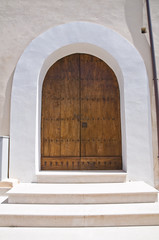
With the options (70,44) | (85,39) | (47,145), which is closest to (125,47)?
(85,39)

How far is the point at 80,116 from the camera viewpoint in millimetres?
3863

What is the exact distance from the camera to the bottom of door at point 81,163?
3719 millimetres

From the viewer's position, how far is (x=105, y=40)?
143 inches

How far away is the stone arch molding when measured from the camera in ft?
11.0

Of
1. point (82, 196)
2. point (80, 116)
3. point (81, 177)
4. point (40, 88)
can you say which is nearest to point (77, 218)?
point (82, 196)

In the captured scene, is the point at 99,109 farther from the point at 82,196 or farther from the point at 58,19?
the point at 58,19

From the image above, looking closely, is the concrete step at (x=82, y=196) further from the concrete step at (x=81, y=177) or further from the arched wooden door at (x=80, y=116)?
the arched wooden door at (x=80, y=116)

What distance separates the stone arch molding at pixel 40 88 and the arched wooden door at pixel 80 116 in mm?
217

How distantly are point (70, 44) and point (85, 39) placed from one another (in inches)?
11.8

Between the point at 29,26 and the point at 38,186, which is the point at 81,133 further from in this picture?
the point at 29,26
